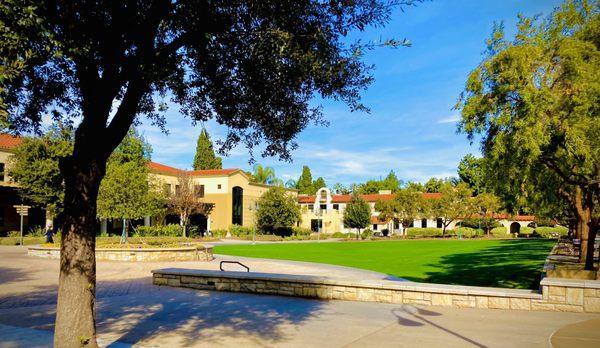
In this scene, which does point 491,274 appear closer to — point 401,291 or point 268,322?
point 401,291

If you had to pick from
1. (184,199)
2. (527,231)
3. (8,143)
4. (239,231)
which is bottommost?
(527,231)

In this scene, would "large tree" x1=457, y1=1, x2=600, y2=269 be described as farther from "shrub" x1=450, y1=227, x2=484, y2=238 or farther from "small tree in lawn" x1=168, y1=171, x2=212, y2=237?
"shrub" x1=450, y1=227, x2=484, y2=238

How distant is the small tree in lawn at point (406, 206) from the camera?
7419cm

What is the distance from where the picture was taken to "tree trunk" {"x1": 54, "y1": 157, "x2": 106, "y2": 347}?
20.5 ft

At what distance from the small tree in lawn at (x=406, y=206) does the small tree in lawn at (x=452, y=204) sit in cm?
164

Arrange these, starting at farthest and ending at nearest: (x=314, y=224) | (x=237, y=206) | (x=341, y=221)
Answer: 1. (x=314, y=224)
2. (x=341, y=221)
3. (x=237, y=206)

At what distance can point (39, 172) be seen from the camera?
1532 inches

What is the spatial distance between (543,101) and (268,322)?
9.17m

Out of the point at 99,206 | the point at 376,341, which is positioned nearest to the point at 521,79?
the point at 376,341

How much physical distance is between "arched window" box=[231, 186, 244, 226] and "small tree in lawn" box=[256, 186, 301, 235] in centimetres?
403

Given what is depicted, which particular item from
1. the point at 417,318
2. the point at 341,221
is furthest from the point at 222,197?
the point at 417,318

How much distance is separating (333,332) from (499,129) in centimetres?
888

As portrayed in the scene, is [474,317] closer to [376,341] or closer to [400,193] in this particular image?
[376,341]

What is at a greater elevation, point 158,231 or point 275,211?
point 275,211
